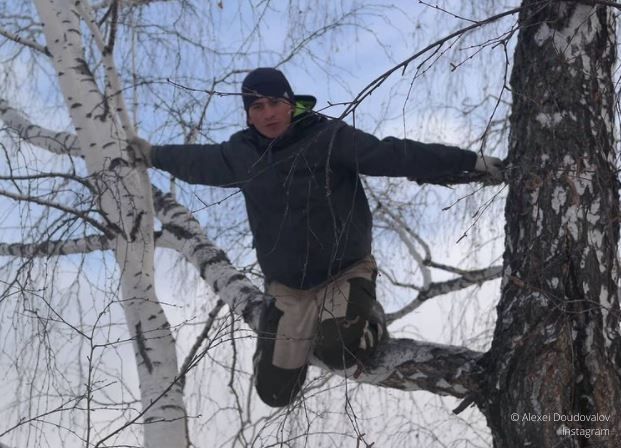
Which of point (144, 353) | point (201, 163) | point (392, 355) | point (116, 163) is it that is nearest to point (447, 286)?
point (392, 355)

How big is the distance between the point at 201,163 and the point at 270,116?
0.43 meters

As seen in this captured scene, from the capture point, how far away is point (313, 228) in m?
3.42

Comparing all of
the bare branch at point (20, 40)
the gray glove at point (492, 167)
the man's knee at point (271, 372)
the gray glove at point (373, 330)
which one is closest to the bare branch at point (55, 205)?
the man's knee at point (271, 372)

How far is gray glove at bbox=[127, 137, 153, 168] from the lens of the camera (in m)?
3.93

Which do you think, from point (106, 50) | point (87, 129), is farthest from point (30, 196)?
point (106, 50)

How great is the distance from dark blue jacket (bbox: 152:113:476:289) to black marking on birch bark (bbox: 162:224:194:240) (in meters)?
0.54

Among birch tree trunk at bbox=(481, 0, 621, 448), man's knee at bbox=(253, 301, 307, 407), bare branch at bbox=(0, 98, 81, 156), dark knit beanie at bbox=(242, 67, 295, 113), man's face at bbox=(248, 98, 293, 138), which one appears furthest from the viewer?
bare branch at bbox=(0, 98, 81, 156)

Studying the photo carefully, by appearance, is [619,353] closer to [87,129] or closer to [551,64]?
[551,64]

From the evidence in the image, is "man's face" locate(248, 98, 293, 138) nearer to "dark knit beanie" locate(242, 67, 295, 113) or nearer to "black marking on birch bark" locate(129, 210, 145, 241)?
"dark knit beanie" locate(242, 67, 295, 113)

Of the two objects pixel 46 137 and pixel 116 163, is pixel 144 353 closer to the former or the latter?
pixel 116 163

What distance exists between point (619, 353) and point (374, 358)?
0.91 metres

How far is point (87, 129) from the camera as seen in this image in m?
3.85

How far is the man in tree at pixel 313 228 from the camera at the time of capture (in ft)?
10.9

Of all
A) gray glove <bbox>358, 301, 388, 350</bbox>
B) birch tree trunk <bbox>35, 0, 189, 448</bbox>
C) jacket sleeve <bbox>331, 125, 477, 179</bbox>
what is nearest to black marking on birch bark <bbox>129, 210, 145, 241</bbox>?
birch tree trunk <bbox>35, 0, 189, 448</bbox>
